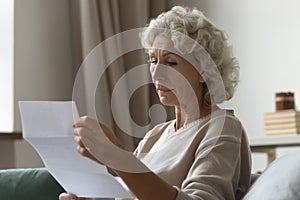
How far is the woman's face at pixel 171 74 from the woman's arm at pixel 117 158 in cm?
36

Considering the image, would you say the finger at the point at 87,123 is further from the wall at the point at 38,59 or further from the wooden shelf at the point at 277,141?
the wall at the point at 38,59

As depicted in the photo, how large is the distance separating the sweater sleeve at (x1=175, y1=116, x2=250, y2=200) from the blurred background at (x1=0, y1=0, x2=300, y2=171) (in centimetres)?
155

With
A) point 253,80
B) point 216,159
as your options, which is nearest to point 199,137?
point 216,159

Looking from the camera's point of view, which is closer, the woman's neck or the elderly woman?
the elderly woman

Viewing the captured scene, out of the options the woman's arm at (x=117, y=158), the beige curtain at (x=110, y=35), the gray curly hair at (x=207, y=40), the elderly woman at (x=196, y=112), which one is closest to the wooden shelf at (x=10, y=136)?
the beige curtain at (x=110, y=35)

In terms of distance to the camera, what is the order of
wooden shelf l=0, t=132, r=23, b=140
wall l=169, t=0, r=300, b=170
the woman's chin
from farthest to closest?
wooden shelf l=0, t=132, r=23, b=140
wall l=169, t=0, r=300, b=170
the woman's chin

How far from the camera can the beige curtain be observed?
3455 millimetres

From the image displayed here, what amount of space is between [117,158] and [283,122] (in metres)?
1.57

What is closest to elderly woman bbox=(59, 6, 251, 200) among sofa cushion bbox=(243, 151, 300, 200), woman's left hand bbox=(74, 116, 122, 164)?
sofa cushion bbox=(243, 151, 300, 200)

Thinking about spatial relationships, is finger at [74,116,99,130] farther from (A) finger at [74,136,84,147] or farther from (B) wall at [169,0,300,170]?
(B) wall at [169,0,300,170]

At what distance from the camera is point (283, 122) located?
274 centimetres

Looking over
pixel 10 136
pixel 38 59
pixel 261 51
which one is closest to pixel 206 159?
pixel 261 51

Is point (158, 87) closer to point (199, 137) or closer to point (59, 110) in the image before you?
point (199, 137)

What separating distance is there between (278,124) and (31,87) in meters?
1.35
